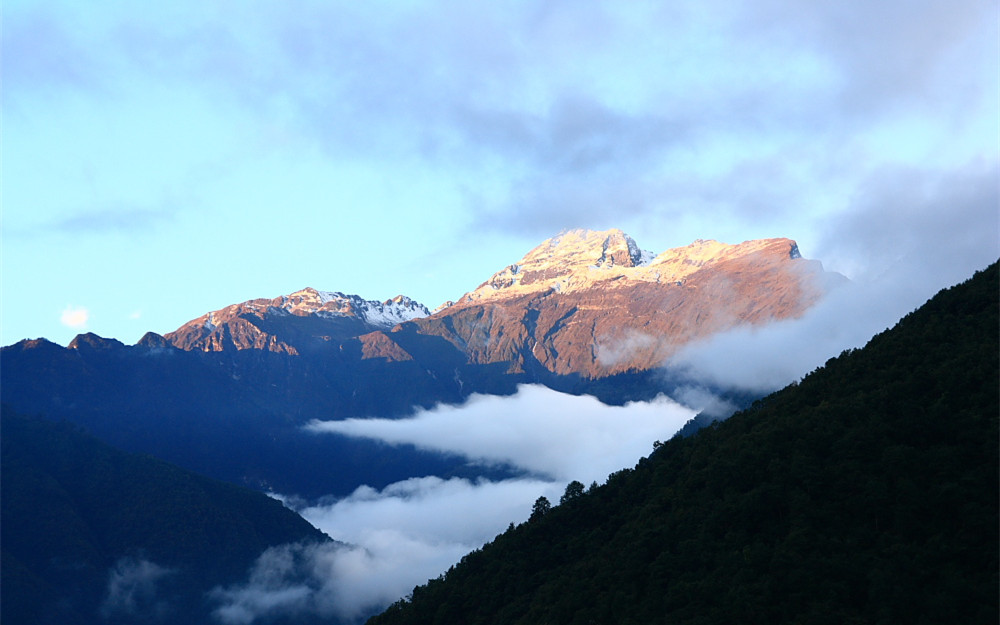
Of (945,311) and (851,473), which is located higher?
(945,311)

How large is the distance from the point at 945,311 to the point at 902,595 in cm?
6692

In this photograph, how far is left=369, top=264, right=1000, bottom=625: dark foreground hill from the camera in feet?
340

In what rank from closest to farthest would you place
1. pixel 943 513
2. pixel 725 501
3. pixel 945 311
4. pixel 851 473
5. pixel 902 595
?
pixel 902 595 < pixel 943 513 < pixel 851 473 < pixel 725 501 < pixel 945 311

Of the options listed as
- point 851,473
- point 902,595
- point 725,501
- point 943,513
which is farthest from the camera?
point 725,501

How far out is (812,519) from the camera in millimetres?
116875

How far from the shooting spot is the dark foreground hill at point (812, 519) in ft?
340

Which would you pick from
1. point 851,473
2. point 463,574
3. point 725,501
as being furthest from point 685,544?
point 463,574

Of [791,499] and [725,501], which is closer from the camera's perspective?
[791,499]

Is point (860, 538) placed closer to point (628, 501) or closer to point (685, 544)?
point (685, 544)

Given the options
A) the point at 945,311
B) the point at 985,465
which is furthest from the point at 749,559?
the point at 945,311

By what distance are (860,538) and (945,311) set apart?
56393 mm

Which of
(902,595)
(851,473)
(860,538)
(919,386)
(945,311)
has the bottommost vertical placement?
(902,595)

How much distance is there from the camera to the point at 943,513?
110 meters

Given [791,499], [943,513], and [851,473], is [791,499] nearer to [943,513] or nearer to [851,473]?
[851,473]
